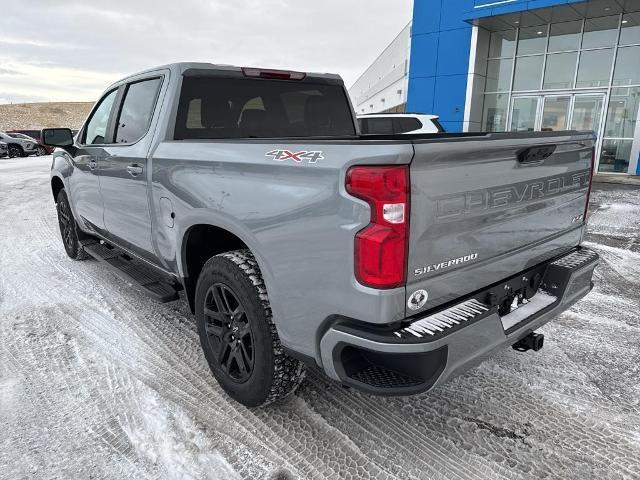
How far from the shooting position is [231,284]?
2.57 meters

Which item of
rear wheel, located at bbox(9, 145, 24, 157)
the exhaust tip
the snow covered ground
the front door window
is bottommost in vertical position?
the snow covered ground

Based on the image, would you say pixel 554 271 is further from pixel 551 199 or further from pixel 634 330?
pixel 634 330

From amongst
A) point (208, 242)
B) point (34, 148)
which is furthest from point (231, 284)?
point (34, 148)

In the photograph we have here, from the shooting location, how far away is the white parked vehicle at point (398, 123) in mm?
9188

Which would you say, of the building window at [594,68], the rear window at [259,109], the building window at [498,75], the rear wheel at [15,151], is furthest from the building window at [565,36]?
the rear wheel at [15,151]

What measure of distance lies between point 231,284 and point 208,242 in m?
0.64

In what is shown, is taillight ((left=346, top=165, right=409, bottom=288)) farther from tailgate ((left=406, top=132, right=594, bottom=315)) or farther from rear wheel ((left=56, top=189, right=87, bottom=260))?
rear wheel ((left=56, top=189, right=87, bottom=260))

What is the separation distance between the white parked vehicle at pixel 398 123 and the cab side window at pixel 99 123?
548cm

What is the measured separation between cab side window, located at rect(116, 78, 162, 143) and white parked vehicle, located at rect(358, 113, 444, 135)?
585 cm

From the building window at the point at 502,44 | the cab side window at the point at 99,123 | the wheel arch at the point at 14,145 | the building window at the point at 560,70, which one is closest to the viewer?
the cab side window at the point at 99,123

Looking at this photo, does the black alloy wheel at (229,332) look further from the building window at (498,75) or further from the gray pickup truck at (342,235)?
the building window at (498,75)

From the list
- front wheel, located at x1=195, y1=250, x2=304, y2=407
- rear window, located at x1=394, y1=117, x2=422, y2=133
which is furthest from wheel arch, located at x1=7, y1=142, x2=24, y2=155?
front wheel, located at x1=195, y1=250, x2=304, y2=407

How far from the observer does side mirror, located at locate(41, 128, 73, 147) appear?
4891mm

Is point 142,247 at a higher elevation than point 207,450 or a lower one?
higher
